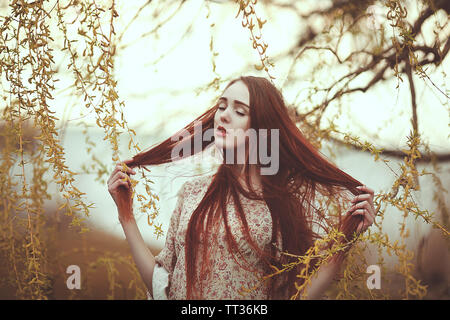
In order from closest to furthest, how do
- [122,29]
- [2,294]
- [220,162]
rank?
1. [220,162]
2. [122,29]
3. [2,294]

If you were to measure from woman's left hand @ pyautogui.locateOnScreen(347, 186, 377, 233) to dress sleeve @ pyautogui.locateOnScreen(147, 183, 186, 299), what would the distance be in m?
0.40

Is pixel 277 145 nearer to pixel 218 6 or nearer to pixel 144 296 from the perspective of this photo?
pixel 218 6

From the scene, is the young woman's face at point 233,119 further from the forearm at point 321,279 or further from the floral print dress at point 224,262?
the forearm at point 321,279

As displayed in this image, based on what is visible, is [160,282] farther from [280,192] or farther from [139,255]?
[280,192]

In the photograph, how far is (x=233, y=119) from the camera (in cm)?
99

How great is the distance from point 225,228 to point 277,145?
233mm

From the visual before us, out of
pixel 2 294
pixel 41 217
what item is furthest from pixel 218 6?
pixel 2 294

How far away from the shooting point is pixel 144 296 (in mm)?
1262

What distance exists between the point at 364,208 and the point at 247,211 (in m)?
0.25

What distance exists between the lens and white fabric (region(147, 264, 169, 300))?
982 millimetres

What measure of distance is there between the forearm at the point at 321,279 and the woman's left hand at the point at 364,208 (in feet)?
0.30

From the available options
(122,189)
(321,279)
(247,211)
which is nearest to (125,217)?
(122,189)

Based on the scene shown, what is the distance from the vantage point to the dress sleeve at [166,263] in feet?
3.24
